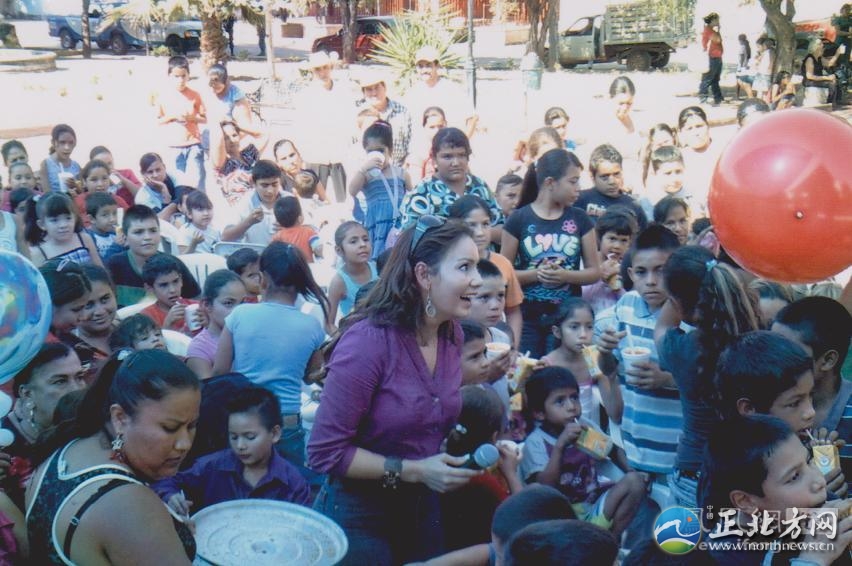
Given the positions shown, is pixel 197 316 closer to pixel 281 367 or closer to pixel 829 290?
pixel 281 367

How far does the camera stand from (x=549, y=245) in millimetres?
5859

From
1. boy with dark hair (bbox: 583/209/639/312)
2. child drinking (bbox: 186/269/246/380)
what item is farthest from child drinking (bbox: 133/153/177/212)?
boy with dark hair (bbox: 583/209/639/312)

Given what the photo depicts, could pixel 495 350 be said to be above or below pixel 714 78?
Result: below

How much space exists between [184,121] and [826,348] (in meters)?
7.78

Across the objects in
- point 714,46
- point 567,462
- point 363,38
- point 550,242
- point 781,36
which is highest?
point 363,38

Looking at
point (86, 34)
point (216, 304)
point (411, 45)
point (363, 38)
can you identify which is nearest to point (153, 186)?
point (216, 304)

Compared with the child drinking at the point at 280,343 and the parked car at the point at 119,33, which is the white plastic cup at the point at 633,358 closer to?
the child drinking at the point at 280,343

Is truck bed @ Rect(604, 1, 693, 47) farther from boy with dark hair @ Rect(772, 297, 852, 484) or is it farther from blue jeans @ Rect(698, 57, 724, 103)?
boy with dark hair @ Rect(772, 297, 852, 484)

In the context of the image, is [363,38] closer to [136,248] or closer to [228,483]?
[136,248]

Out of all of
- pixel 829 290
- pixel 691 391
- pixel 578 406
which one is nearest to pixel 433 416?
pixel 691 391

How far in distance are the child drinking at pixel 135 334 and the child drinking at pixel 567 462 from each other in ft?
5.99

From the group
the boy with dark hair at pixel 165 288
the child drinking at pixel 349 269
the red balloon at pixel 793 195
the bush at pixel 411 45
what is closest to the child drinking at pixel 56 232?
the boy with dark hair at pixel 165 288

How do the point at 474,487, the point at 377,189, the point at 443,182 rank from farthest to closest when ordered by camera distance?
the point at 377,189 < the point at 443,182 < the point at 474,487

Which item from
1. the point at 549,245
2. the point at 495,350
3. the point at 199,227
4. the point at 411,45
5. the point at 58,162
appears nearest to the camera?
the point at 495,350
